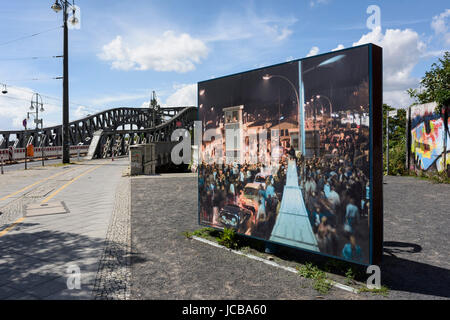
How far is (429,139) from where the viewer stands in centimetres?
1572

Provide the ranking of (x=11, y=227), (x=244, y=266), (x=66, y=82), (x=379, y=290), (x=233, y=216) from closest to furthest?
(x=379, y=290) → (x=244, y=266) → (x=233, y=216) → (x=11, y=227) → (x=66, y=82)

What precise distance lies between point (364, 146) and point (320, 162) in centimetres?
65

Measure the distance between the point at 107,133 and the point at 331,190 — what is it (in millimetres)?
39974

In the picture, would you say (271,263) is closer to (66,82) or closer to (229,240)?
(229,240)

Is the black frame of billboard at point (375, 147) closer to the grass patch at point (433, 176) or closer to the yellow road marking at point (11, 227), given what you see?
the yellow road marking at point (11, 227)

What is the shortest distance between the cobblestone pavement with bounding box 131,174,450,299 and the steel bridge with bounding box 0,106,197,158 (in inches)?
1062

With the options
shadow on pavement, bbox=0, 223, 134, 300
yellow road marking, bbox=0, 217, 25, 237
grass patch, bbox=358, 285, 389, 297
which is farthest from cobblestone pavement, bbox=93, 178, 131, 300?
grass patch, bbox=358, 285, 389, 297

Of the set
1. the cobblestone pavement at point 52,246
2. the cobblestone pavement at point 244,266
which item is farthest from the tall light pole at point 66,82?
the cobblestone pavement at point 244,266

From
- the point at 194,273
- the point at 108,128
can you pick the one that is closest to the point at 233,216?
the point at 194,273

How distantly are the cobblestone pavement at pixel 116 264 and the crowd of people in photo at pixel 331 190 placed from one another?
2299 millimetres

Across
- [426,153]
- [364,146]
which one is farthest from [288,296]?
[426,153]

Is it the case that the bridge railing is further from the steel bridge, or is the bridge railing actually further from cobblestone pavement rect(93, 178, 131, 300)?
cobblestone pavement rect(93, 178, 131, 300)

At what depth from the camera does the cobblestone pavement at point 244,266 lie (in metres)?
3.82

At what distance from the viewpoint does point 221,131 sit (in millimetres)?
5891
